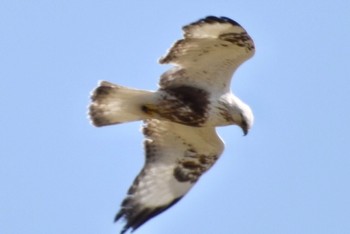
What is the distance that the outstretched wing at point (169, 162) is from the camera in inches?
591

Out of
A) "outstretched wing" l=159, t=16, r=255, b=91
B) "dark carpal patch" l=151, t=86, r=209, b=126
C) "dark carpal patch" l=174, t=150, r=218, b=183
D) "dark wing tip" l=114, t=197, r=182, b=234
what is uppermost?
"outstretched wing" l=159, t=16, r=255, b=91

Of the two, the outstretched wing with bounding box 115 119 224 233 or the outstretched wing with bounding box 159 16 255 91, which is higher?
the outstretched wing with bounding box 159 16 255 91

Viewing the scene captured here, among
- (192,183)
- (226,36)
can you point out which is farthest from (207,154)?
(226,36)

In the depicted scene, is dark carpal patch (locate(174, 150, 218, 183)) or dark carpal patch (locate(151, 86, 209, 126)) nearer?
dark carpal patch (locate(151, 86, 209, 126))

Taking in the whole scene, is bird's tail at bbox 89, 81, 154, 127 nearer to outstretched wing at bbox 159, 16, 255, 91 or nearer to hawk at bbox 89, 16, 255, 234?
hawk at bbox 89, 16, 255, 234

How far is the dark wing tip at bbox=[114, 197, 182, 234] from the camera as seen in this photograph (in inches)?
579

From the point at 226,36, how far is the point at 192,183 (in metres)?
1.55

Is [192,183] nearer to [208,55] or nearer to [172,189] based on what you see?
[172,189]

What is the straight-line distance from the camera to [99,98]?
15.1 m

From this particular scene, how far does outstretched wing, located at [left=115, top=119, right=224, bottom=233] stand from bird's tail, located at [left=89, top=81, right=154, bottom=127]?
14.0 inches

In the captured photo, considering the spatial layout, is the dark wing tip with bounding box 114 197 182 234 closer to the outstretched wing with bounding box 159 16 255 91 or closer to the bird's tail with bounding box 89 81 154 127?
the bird's tail with bounding box 89 81 154 127

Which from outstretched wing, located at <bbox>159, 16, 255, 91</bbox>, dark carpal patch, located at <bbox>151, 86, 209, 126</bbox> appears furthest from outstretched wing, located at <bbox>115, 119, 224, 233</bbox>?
outstretched wing, located at <bbox>159, 16, 255, 91</bbox>

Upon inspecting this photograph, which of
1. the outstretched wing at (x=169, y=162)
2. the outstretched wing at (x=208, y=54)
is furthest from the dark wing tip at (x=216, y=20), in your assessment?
the outstretched wing at (x=169, y=162)

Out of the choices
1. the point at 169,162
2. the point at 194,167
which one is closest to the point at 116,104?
the point at 169,162
